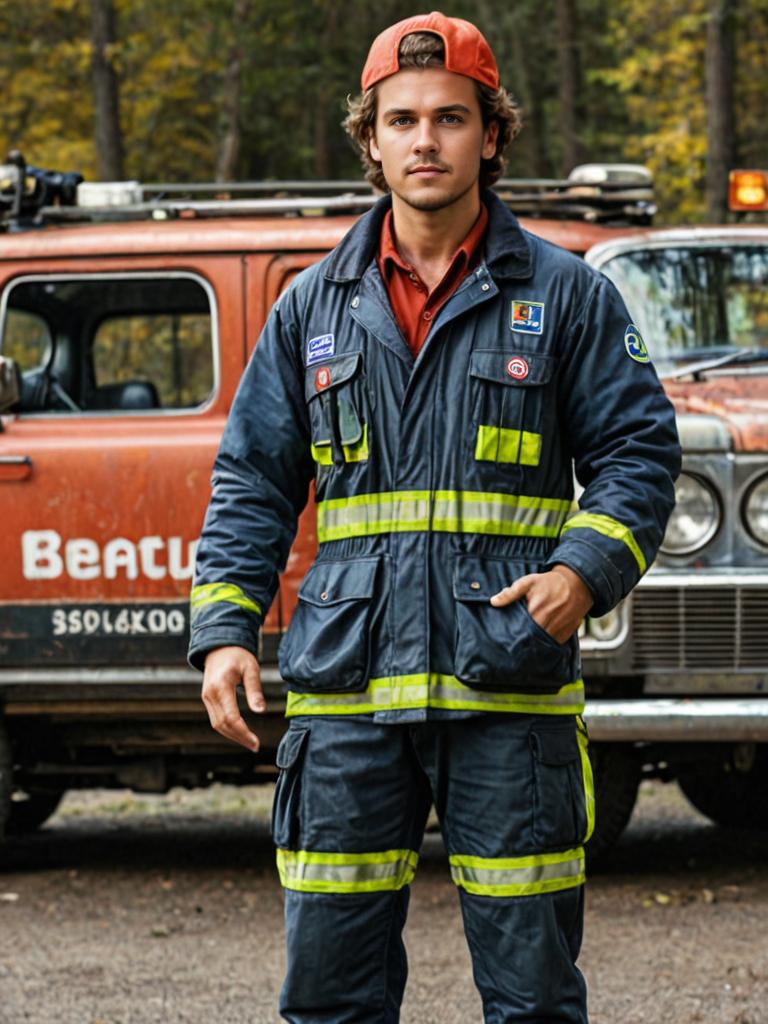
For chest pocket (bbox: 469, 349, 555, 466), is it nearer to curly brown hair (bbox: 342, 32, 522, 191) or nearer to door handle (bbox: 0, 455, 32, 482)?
curly brown hair (bbox: 342, 32, 522, 191)

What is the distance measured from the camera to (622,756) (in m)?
6.06

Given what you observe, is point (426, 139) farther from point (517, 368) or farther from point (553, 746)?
point (553, 746)

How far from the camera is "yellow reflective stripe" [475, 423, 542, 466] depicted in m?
2.92

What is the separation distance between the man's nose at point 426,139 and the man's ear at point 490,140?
0.44 feet

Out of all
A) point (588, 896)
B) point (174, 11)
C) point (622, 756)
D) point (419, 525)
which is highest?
point (174, 11)

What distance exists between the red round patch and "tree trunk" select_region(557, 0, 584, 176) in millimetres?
18983

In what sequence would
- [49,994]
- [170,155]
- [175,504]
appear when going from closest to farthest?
[49,994] < [175,504] < [170,155]

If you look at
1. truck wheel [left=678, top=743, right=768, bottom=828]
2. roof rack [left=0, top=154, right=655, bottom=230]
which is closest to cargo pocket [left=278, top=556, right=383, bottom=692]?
roof rack [left=0, top=154, right=655, bottom=230]

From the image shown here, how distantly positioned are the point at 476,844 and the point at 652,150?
19.3 m

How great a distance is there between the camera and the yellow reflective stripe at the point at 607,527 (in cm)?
285

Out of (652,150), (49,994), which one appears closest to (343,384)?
(49,994)

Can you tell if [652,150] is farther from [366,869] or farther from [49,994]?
[366,869]

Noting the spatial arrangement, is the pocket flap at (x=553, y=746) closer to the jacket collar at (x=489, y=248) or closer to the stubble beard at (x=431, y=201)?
the jacket collar at (x=489, y=248)

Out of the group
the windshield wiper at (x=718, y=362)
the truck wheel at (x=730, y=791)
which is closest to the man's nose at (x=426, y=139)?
the windshield wiper at (x=718, y=362)
